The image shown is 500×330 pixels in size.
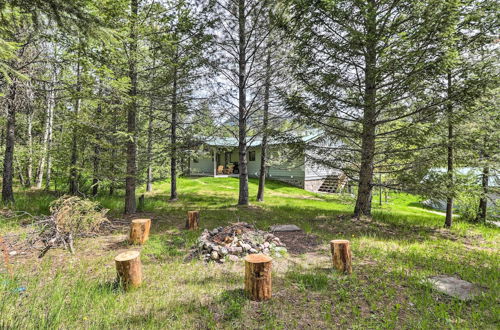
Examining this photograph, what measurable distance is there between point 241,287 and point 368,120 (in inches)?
233

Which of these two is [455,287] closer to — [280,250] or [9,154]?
[280,250]

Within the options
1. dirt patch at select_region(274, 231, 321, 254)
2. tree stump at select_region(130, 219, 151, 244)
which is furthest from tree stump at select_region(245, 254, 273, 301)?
tree stump at select_region(130, 219, 151, 244)

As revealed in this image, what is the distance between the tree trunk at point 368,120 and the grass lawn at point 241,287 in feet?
5.59

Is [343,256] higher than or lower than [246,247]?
higher

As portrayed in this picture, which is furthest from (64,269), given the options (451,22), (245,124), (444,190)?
(451,22)

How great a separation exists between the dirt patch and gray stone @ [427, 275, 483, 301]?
2170 millimetres

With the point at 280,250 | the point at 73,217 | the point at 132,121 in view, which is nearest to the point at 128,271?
the point at 73,217

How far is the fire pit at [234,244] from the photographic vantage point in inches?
182

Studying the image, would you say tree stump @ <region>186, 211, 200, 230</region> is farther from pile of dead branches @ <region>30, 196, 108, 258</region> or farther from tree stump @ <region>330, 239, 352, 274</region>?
tree stump @ <region>330, 239, 352, 274</region>

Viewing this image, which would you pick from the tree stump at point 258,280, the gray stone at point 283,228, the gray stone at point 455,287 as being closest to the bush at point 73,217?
the tree stump at point 258,280

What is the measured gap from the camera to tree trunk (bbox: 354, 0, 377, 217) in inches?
233

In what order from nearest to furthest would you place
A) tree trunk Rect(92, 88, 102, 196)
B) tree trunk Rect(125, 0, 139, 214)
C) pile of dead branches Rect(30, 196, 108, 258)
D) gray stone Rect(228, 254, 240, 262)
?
gray stone Rect(228, 254, 240, 262) < pile of dead branches Rect(30, 196, 108, 258) < tree trunk Rect(125, 0, 139, 214) < tree trunk Rect(92, 88, 102, 196)

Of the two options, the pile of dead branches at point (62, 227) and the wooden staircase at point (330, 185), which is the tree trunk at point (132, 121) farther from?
the wooden staircase at point (330, 185)

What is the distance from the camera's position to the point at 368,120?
22.5 ft
